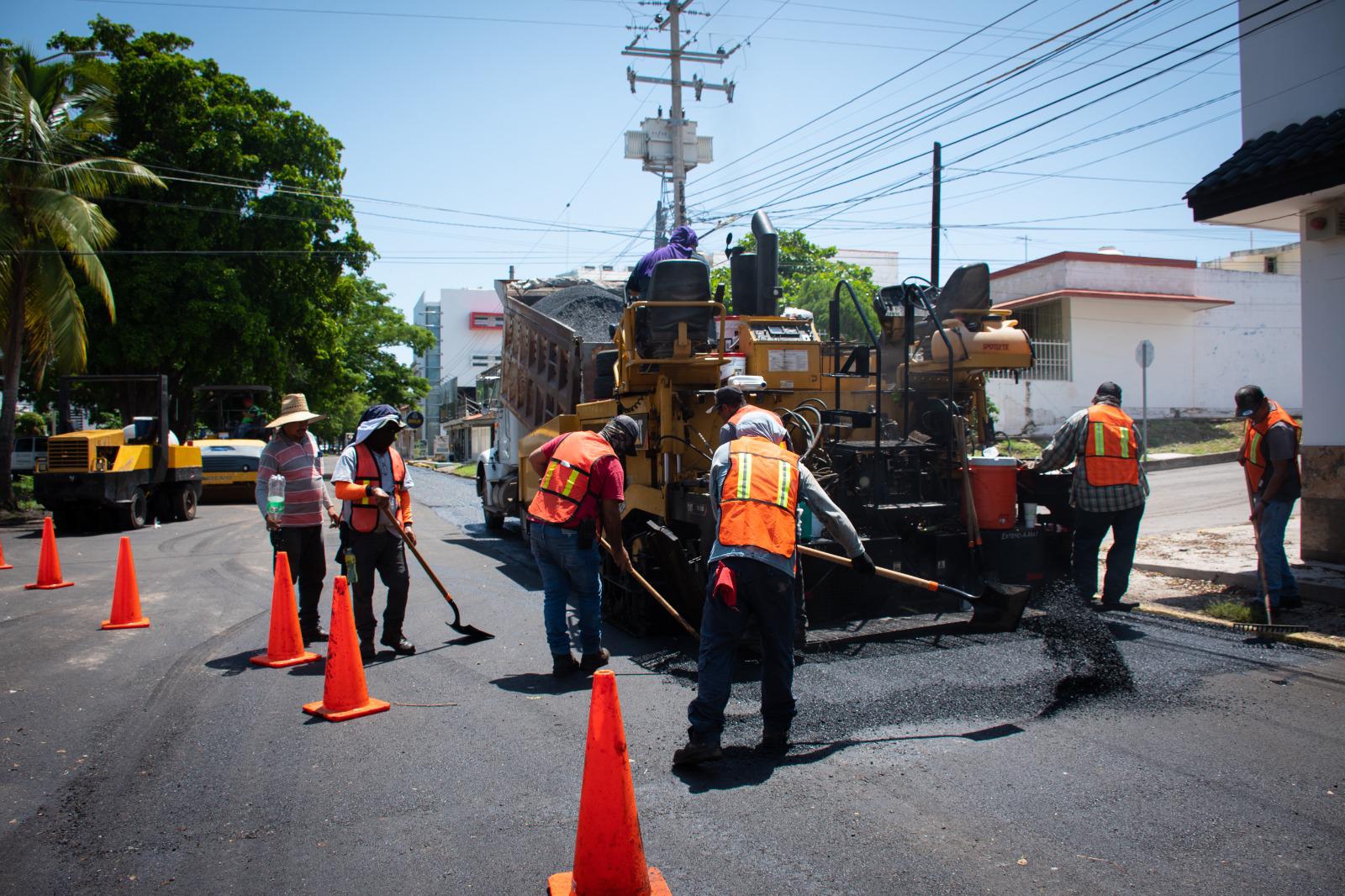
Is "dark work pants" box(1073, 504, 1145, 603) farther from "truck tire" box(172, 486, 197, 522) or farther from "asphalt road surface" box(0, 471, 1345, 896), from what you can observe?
"truck tire" box(172, 486, 197, 522)

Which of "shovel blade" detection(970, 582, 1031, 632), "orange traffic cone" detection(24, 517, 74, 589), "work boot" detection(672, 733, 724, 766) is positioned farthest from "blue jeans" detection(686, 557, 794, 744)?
"orange traffic cone" detection(24, 517, 74, 589)

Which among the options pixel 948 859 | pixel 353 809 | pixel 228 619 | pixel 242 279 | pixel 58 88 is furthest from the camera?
pixel 242 279

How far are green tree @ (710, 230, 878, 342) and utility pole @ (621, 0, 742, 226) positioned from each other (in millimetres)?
2246

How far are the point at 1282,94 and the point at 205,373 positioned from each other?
23.4 metres

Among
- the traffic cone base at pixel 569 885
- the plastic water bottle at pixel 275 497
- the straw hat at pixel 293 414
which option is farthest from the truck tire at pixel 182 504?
the traffic cone base at pixel 569 885

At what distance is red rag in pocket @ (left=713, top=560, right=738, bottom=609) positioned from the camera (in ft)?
14.2

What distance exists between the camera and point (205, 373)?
78.6 ft

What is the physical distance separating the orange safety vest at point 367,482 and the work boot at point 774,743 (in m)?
3.21

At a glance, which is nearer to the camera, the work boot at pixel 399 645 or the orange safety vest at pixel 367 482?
the orange safety vest at pixel 367 482

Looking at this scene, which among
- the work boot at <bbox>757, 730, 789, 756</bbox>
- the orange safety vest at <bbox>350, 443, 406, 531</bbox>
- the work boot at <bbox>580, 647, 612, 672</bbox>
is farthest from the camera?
the orange safety vest at <bbox>350, 443, 406, 531</bbox>

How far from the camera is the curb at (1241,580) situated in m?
7.19

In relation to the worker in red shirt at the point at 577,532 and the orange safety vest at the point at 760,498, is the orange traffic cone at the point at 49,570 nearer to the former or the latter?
the worker in red shirt at the point at 577,532

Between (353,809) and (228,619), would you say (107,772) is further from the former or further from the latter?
(228,619)

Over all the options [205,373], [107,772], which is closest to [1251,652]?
[107,772]
